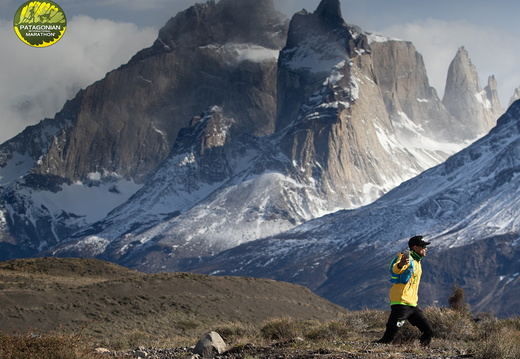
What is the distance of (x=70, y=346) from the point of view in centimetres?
2828

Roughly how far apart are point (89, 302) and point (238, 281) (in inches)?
795

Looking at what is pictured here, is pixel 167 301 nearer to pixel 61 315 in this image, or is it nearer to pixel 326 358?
pixel 61 315

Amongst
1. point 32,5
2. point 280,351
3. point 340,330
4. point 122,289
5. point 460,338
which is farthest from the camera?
point 32,5

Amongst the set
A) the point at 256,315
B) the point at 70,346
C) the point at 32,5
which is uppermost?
the point at 32,5

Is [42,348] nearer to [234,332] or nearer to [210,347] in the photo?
[210,347]

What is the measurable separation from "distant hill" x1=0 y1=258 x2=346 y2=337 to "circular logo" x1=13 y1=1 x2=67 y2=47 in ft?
58.8

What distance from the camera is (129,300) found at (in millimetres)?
71062

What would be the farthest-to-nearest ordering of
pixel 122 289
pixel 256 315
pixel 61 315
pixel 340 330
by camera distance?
pixel 256 315 → pixel 122 289 → pixel 61 315 → pixel 340 330

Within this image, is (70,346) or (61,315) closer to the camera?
(70,346)

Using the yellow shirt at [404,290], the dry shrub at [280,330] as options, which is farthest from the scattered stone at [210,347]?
the dry shrub at [280,330]

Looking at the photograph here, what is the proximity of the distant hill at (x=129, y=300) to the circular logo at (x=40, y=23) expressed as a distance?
1792cm

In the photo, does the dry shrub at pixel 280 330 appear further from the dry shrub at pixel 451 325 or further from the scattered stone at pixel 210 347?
the scattered stone at pixel 210 347

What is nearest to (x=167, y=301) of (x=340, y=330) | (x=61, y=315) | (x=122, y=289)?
(x=122, y=289)

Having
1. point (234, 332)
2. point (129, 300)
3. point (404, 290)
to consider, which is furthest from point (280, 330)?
point (129, 300)
